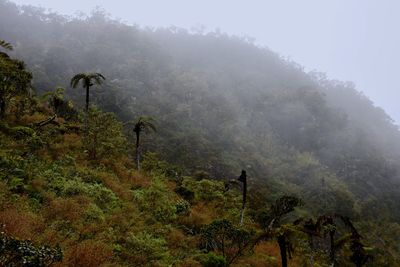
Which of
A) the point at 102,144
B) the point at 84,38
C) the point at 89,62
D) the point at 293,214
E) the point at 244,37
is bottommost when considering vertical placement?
the point at 293,214

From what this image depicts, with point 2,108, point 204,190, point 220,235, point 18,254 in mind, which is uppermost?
point 2,108

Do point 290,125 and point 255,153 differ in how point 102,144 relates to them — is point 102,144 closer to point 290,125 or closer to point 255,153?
point 255,153

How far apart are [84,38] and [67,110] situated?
3595cm

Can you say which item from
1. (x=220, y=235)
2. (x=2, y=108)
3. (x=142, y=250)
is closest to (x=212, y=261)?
(x=220, y=235)

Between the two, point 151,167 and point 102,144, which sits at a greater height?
point 102,144

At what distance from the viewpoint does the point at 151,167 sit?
A: 1000 inches

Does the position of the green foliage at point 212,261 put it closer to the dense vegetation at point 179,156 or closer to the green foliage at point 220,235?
the dense vegetation at point 179,156

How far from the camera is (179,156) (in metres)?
33.4

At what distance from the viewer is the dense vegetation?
11.2 m

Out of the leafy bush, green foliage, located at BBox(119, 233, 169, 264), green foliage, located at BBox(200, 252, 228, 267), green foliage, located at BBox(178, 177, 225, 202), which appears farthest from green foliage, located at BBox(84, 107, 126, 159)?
green foliage, located at BBox(200, 252, 228, 267)

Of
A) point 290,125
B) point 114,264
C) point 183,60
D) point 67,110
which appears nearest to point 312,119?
point 290,125

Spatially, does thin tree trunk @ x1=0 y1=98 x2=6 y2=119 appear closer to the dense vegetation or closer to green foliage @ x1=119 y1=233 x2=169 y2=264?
the dense vegetation

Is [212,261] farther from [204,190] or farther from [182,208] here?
[204,190]

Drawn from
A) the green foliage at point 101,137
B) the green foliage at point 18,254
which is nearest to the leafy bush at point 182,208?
the green foliage at point 101,137
